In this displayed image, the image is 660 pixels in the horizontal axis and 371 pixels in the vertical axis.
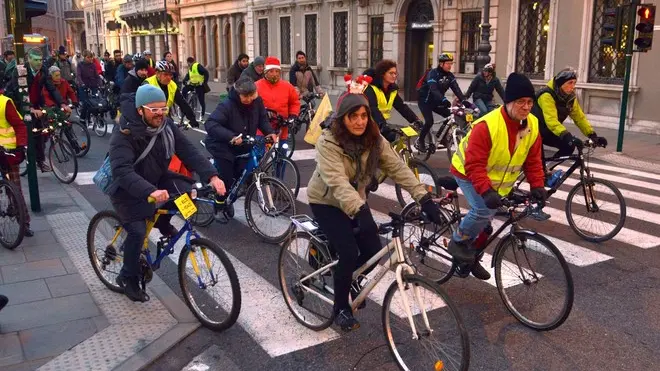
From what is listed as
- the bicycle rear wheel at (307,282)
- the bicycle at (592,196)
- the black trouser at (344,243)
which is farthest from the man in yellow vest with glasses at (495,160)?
the bicycle at (592,196)

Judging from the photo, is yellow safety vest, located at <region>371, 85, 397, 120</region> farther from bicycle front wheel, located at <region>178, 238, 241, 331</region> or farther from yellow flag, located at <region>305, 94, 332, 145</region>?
bicycle front wheel, located at <region>178, 238, 241, 331</region>

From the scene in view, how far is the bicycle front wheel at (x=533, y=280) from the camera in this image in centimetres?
441

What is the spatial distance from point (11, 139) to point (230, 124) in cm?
230

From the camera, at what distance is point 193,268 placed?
15.1 ft

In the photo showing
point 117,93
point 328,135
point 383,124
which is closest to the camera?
point 328,135

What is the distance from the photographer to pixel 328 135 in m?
4.04

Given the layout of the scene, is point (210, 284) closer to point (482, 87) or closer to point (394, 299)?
point (394, 299)

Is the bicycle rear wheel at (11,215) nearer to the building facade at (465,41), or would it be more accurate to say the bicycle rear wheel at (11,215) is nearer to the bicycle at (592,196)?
the bicycle at (592,196)

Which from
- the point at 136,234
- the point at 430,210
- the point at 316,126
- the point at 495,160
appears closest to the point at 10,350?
the point at 136,234

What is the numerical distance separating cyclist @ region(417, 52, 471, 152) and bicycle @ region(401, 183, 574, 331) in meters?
5.98

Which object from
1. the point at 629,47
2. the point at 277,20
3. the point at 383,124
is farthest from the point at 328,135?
the point at 277,20

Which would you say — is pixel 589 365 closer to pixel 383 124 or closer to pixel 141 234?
pixel 141 234

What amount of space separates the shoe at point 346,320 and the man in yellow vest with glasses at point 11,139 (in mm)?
3902

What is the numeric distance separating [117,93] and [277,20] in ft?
56.0
